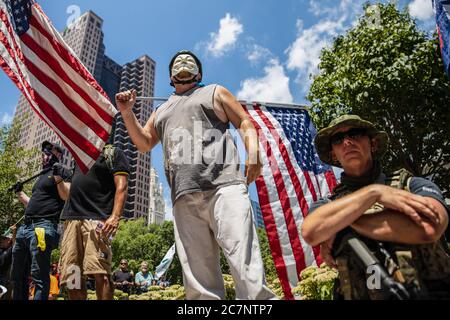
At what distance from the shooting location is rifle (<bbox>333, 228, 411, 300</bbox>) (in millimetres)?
1502

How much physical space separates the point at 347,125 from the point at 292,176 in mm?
3343

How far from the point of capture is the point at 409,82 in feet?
36.9

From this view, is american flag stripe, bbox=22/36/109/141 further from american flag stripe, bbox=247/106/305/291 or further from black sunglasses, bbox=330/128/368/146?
black sunglasses, bbox=330/128/368/146

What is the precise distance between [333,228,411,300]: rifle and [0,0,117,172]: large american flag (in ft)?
9.80

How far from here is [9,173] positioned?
21.2 m

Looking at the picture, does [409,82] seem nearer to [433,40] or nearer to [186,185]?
[433,40]

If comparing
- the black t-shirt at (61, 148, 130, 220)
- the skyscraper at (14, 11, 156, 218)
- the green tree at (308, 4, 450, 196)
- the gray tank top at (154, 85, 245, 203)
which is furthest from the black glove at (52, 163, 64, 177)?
the skyscraper at (14, 11, 156, 218)

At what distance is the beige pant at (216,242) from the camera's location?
2264 mm

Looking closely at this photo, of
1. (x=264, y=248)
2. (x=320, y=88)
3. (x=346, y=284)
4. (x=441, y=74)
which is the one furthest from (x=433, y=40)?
(x=264, y=248)

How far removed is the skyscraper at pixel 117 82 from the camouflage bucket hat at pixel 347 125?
122 m

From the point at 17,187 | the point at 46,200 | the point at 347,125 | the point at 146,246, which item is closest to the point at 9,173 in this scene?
the point at 17,187

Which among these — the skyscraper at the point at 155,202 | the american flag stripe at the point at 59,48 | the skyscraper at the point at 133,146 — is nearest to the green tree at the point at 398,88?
the american flag stripe at the point at 59,48

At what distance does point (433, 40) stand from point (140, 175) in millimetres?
130888

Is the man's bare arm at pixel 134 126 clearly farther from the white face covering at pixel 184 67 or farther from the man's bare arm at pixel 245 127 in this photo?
the man's bare arm at pixel 245 127
